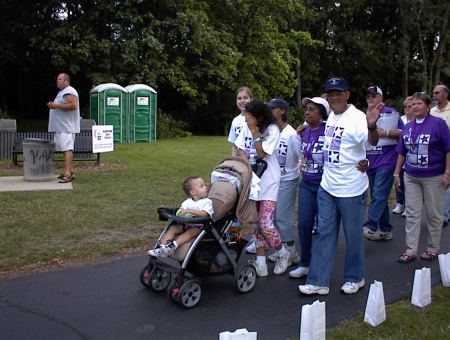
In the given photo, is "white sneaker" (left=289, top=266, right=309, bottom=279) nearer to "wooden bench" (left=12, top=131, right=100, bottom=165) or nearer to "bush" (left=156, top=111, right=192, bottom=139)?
"wooden bench" (left=12, top=131, right=100, bottom=165)

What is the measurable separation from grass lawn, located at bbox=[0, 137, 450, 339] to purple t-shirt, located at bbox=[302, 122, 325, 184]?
1371mm

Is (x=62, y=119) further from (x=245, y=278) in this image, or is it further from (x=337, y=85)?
(x=337, y=85)

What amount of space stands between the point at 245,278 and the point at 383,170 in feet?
9.65

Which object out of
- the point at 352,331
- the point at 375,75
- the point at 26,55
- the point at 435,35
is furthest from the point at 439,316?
the point at 435,35

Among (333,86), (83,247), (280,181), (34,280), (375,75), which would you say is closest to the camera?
(333,86)

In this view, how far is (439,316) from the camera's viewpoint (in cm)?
450

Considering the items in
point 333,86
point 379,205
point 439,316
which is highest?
point 333,86

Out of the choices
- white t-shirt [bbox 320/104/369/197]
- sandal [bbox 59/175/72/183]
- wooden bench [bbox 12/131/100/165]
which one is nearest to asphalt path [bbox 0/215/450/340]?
white t-shirt [bbox 320/104/369/197]

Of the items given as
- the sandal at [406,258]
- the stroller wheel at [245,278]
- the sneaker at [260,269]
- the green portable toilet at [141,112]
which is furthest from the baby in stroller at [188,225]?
the green portable toilet at [141,112]

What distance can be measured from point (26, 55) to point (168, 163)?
51.9 ft

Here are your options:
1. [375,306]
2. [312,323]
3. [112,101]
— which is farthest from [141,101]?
[312,323]

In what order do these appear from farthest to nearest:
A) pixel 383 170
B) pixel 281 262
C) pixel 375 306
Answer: pixel 383 170 < pixel 281 262 < pixel 375 306

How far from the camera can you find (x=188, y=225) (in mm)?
4637

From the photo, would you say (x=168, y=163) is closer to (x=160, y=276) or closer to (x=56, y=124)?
(x=56, y=124)
